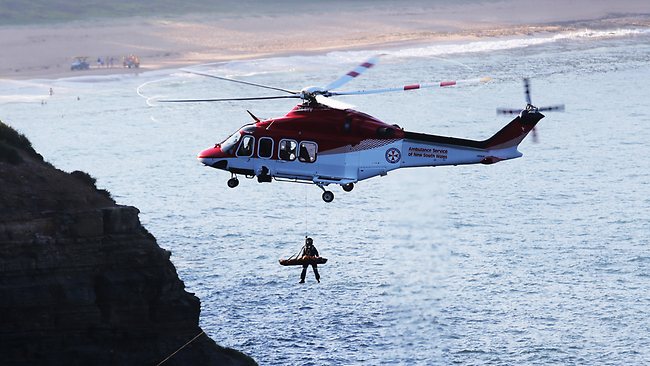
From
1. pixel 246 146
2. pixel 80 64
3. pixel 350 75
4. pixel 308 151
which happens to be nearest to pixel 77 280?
pixel 246 146

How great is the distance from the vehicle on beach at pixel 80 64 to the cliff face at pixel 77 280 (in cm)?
8167

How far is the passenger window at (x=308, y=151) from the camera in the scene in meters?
49.6

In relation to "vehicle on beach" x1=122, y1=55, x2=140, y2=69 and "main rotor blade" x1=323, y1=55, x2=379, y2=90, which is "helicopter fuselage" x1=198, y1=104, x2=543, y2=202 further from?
"vehicle on beach" x1=122, y1=55, x2=140, y2=69

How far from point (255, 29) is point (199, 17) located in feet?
23.9

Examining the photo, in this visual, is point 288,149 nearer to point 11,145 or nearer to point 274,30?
point 11,145

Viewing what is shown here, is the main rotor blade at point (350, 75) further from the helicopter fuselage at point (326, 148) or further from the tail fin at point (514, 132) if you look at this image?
the tail fin at point (514, 132)

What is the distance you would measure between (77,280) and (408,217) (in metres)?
37.4

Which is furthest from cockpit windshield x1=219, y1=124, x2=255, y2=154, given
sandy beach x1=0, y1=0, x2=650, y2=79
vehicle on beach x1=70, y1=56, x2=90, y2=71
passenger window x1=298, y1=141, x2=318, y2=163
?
vehicle on beach x1=70, y1=56, x2=90, y2=71

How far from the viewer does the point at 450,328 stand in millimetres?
66688

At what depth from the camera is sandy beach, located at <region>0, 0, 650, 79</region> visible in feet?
450

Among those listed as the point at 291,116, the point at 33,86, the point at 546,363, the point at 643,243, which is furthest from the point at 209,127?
the point at 291,116

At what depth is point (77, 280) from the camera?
4947cm

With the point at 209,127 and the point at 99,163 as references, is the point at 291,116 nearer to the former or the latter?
the point at 99,163

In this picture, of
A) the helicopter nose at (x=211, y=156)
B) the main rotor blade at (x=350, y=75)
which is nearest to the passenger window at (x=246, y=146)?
the helicopter nose at (x=211, y=156)
